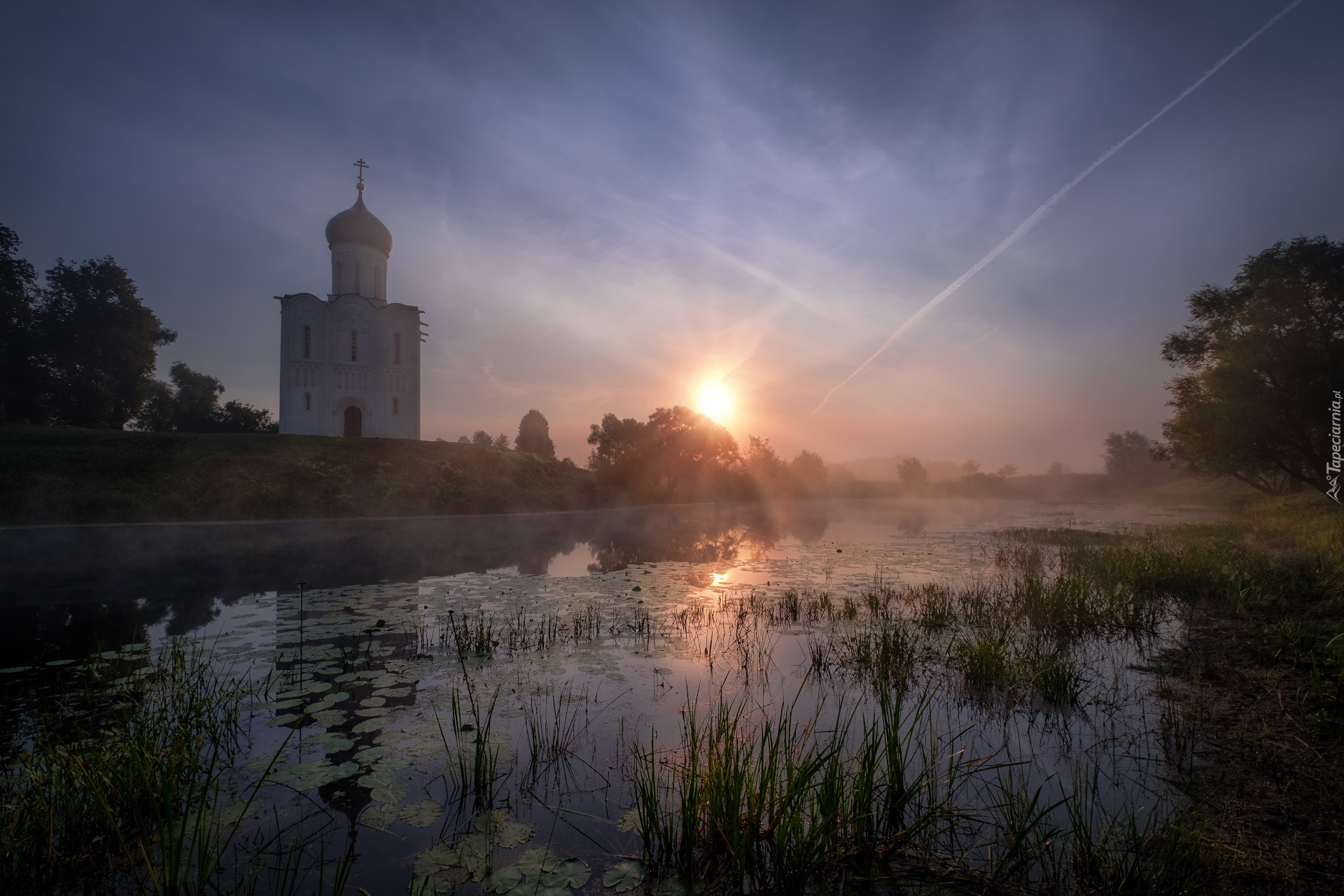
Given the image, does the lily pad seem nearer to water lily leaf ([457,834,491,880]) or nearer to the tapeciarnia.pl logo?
water lily leaf ([457,834,491,880])

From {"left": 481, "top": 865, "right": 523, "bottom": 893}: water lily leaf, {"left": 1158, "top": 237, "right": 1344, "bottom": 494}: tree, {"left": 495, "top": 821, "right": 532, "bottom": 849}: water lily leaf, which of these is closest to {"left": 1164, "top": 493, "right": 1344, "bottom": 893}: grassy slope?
{"left": 481, "top": 865, "right": 523, "bottom": 893}: water lily leaf

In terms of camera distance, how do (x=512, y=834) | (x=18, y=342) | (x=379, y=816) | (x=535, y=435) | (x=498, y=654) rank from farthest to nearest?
(x=535, y=435), (x=18, y=342), (x=498, y=654), (x=379, y=816), (x=512, y=834)

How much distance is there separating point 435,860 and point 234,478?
2843 centimetres

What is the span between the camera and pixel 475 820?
345cm

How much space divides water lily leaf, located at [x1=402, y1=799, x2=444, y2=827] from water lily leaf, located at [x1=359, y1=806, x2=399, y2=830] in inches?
2.4

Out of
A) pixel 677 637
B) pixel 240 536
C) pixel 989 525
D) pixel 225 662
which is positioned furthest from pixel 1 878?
pixel 989 525

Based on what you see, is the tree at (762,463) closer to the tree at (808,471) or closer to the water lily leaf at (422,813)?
the tree at (808,471)

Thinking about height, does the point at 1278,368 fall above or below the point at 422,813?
A: above

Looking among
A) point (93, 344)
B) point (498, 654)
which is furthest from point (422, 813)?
point (93, 344)

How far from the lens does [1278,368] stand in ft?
75.2

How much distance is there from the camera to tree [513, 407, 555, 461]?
70.8m

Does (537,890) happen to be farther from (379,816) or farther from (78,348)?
(78,348)

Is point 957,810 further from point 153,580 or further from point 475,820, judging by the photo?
point 153,580

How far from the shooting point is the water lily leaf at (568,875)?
290cm
